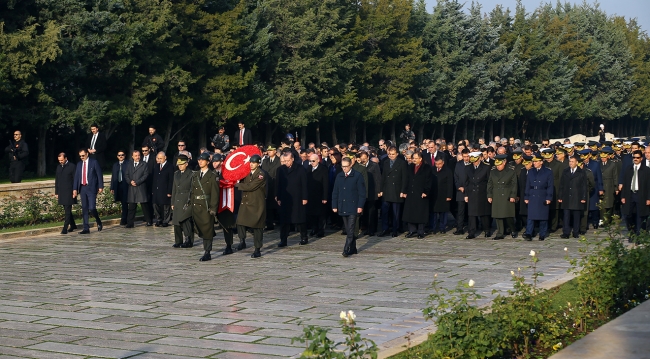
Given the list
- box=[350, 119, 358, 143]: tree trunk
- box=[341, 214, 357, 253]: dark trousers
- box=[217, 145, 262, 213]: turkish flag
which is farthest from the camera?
box=[350, 119, 358, 143]: tree trunk

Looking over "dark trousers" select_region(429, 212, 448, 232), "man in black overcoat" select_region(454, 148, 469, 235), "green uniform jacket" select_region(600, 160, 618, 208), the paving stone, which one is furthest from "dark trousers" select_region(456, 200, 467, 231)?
the paving stone

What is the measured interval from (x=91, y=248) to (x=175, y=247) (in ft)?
5.13

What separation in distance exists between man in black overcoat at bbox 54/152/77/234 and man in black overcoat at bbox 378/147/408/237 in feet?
21.7

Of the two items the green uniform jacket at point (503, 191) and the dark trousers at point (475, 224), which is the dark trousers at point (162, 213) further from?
the green uniform jacket at point (503, 191)

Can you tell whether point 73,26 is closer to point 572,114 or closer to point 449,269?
point 449,269

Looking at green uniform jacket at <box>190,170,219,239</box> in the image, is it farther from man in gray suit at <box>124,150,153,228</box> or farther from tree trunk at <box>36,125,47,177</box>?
tree trunk at <box>36,125,47,177</box>

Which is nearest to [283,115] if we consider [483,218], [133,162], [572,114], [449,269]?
[133,162]

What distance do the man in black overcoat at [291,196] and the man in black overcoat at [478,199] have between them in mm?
3490

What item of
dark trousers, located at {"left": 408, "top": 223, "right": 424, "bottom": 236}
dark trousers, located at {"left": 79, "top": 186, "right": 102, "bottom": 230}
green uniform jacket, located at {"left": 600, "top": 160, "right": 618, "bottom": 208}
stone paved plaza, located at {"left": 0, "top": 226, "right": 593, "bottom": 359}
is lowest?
stone paved plaza, located at {"left": 0, "top": 226, "right": 593, "bottom": 359}

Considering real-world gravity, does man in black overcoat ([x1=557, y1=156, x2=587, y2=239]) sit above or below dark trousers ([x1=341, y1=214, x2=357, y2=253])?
above

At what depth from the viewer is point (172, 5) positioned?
131ft

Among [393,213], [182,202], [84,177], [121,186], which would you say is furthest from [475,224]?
[121,186]

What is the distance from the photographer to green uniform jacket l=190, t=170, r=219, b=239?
15453 millimetres

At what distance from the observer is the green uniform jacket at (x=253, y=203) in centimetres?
1569
